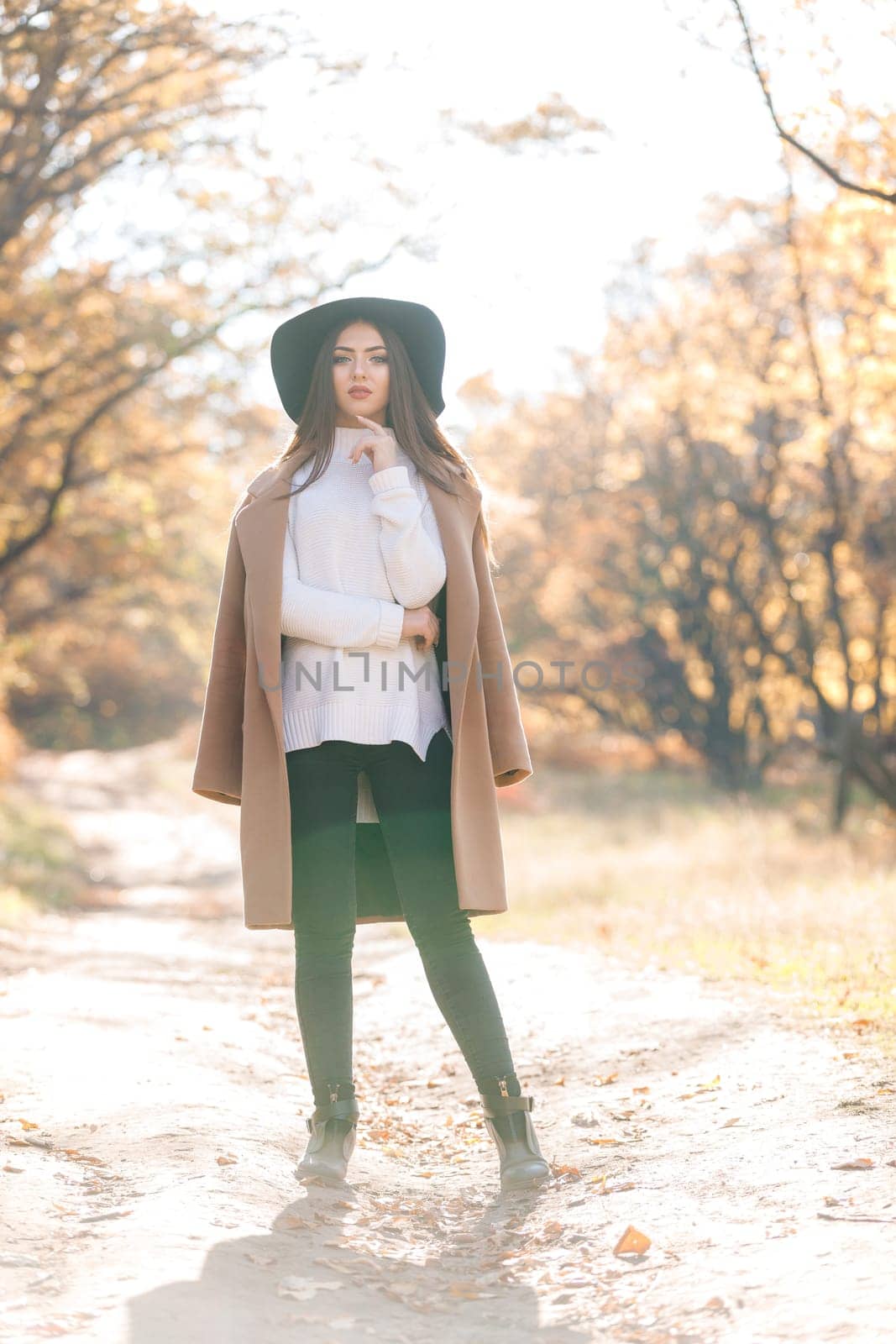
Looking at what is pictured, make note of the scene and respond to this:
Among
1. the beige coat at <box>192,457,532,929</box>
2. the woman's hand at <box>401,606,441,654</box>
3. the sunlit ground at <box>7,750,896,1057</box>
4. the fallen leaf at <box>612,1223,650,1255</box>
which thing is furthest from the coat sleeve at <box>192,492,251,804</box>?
the sunlit ground at <box>7,750,896,1057</box>

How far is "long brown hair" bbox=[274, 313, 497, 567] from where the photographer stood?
336 cm

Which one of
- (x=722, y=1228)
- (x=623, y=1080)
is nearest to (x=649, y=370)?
(x=623, y=1080)

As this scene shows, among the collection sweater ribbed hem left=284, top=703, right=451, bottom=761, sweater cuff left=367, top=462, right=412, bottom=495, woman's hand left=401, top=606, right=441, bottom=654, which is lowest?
sweater ribbed hem left=284, top=703, right=451, bottom=761

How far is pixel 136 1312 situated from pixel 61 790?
72.9ft

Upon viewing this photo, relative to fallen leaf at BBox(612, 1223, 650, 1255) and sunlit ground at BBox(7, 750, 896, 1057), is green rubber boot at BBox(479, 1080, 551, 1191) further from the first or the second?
sunlit ground at BBox(7, 750, 896, 1057)

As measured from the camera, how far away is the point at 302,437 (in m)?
3.42

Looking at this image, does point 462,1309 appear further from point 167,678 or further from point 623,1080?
point 167,678

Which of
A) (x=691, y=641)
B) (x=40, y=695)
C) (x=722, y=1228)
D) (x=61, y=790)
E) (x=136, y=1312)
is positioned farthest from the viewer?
(x=40, y=695)

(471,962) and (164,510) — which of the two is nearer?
(471,962)

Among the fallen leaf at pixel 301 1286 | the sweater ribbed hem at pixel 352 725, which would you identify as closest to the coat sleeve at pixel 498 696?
the sweater ribbed hem at pixel 352 725

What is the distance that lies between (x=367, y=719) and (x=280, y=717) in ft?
0.66

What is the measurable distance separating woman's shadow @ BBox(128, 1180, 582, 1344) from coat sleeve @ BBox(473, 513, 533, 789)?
1.07m

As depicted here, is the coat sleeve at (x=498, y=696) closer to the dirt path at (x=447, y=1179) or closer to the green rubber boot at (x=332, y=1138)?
the green rubber boot at (x=332, y=1138)

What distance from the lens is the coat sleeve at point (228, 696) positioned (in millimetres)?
3303
